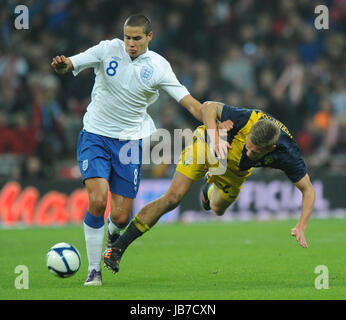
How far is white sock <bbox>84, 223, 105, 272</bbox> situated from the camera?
754 centimetres

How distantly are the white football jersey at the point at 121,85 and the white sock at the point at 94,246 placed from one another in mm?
1008

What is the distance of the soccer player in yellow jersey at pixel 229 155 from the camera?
7.52 m

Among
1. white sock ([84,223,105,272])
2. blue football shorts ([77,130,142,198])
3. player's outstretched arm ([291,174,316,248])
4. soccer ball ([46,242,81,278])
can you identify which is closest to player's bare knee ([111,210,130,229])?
blue football shorts ([77,130,142,198])

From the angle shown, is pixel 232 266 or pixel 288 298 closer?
pixel 288 298

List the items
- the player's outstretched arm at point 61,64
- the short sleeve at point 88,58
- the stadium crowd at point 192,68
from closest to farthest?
1. the player's outstretched arm at point 61,64
2. the short sleeve at point 88,58
3. the stadium crowd at point 192,68

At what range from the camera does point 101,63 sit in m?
7.98

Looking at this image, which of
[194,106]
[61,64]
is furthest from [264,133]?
[61,64]

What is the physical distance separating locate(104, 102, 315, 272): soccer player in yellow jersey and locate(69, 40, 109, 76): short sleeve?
3.80ft

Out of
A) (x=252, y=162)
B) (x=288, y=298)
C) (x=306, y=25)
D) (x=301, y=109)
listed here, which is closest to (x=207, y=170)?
(x=252, y=162)

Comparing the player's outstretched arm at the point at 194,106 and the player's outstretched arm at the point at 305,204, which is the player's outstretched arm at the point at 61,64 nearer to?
the player's outstretched arm at the point at 194,106

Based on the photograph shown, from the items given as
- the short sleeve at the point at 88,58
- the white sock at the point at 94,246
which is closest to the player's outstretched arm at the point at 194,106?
the short sleeve at the point at 88,58

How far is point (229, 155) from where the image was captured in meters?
8.29

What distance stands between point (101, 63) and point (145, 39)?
0.50m
